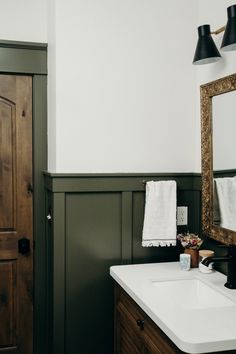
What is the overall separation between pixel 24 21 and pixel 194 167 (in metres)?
1.37

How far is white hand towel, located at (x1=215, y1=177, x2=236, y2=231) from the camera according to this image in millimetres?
2160

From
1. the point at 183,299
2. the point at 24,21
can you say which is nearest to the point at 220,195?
the point at 183,299

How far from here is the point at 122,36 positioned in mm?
2523

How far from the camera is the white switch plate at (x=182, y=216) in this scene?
262 cm

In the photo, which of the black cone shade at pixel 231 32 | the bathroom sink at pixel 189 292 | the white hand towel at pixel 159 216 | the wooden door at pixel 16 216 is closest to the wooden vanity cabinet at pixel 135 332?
the bathroom sink at pixel 189 292

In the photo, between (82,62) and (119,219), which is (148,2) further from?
(119,219)

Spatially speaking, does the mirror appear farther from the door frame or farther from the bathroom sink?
the door frame

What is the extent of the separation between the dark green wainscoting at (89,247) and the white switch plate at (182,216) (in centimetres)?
13

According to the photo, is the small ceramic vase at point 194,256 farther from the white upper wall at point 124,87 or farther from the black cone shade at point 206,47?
the black cone shade at point 206,47

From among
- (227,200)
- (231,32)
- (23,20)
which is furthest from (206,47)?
(23,20)

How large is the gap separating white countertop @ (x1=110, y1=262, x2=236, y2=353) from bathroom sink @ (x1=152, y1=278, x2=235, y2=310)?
0.06ft

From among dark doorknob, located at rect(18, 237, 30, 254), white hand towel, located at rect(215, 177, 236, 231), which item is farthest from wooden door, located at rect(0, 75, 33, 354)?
white hand towel, located at rect(215, 177, 236, 231)

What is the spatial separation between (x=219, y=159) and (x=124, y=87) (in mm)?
685

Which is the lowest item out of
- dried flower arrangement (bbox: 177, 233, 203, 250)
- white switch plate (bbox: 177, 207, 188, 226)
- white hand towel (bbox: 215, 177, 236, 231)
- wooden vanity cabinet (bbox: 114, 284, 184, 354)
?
wooden vanity cabinet (bbox: 114, 284, 184, 354)
